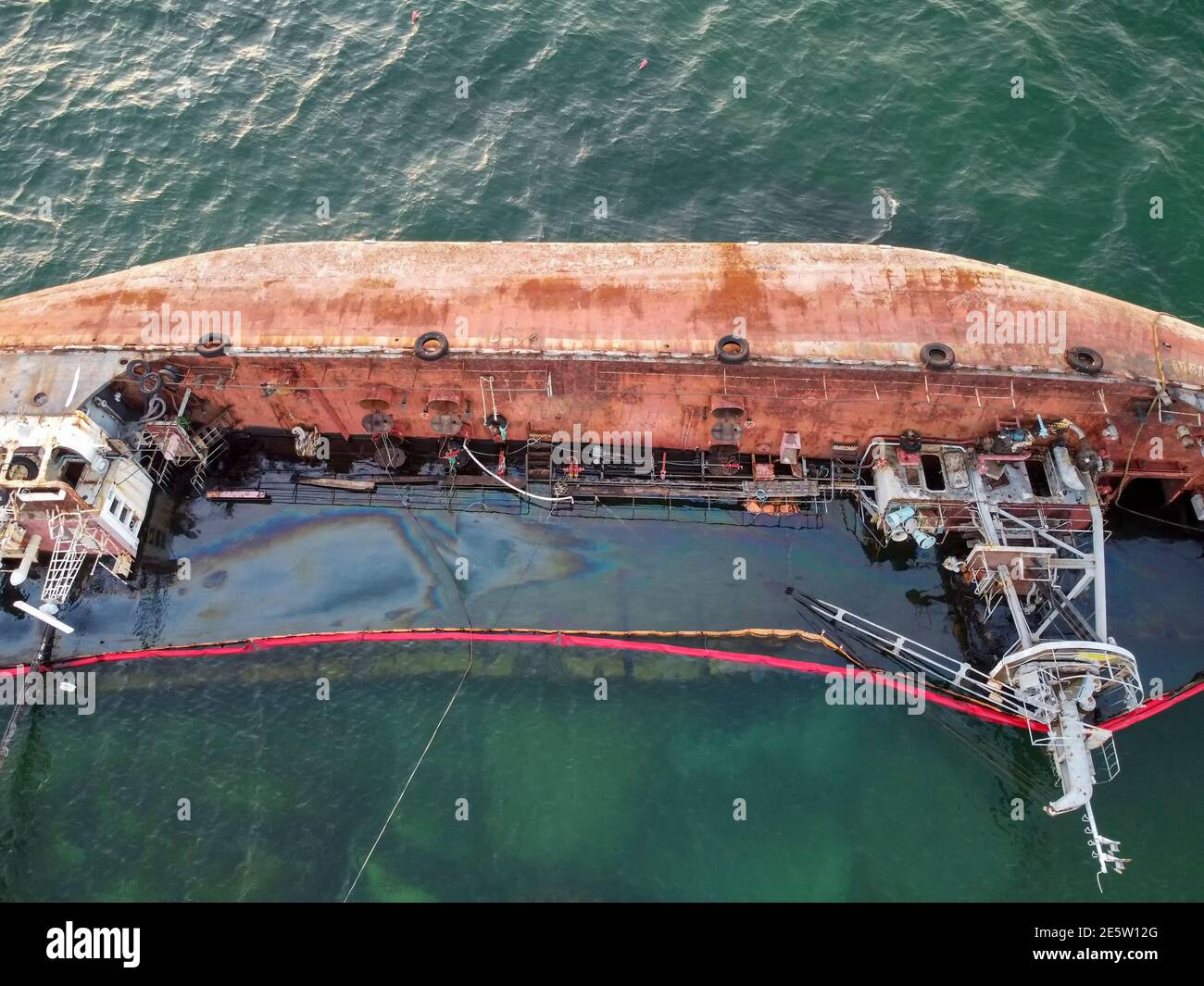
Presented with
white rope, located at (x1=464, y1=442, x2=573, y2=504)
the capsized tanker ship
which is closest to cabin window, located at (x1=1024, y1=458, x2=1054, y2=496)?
the capsized tanker ship

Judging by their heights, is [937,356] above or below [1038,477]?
above

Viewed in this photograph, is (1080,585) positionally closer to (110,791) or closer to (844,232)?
(844,232)

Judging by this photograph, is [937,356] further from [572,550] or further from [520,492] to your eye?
[520,492]

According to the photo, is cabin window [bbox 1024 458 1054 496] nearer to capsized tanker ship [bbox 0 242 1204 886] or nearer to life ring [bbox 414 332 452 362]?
capsized tanker ship [bbox 0 242 1204 886]

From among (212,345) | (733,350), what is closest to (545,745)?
(733,350)

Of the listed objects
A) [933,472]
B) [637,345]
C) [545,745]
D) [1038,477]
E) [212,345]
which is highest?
[212,345]

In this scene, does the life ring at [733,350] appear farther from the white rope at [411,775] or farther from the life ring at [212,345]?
the life ring at [212,345]

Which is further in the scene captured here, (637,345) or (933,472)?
(933,472)
